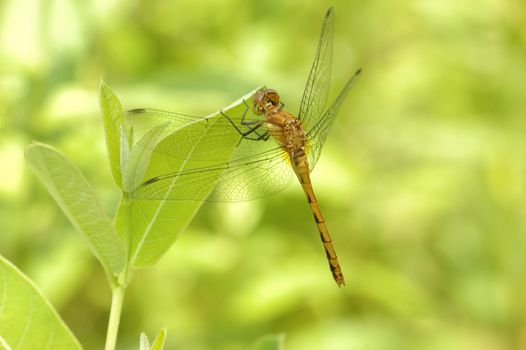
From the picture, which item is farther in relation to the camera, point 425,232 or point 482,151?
point 425,232

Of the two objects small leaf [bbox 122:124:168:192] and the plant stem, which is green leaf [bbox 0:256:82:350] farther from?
small leaf [bbox 122:124:168:192]

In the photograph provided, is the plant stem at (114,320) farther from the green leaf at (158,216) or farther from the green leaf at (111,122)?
the green leaf at (111,122)

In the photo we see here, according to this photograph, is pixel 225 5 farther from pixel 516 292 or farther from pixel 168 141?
pixel 168 141

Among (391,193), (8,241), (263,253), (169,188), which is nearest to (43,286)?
(8,241)

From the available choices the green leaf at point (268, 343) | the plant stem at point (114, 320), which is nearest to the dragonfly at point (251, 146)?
the plant stem at point (114, 320)

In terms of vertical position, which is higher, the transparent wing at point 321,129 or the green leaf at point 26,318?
the transparent wing at point 321,129

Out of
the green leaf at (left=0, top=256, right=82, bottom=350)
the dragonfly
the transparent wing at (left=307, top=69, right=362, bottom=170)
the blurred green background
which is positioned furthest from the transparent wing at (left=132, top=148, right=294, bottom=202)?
the blurred green background

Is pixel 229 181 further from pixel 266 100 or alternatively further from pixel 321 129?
pixel 321 129
